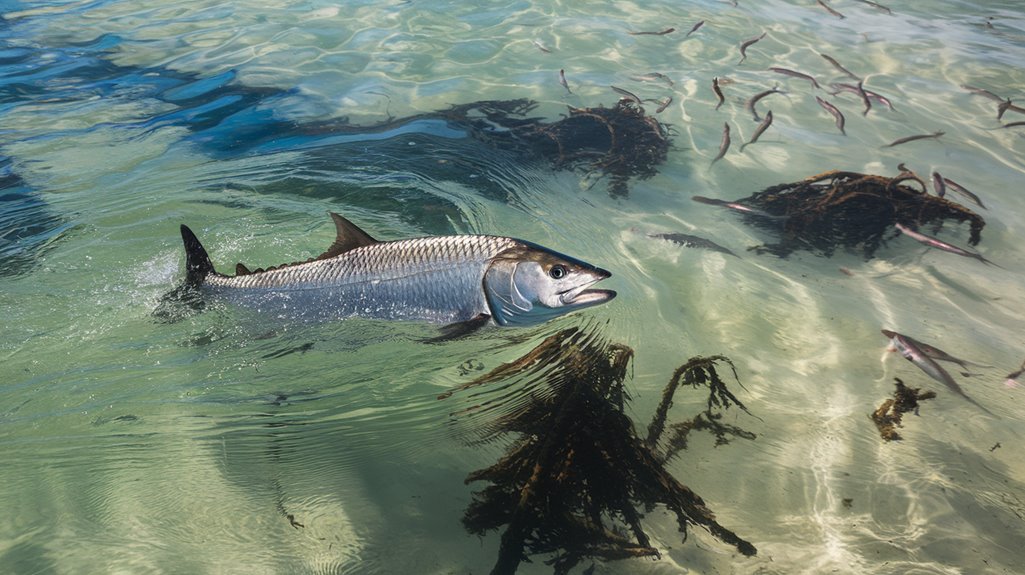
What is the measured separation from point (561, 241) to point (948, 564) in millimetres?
3779

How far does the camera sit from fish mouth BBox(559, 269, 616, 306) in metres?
3.90

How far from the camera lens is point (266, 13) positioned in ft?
45.1

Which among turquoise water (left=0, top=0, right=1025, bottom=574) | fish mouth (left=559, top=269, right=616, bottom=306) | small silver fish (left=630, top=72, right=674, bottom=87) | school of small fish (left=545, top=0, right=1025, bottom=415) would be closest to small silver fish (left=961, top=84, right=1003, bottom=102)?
school of small fish (left=545, top=0, right=1025, bottom=415)

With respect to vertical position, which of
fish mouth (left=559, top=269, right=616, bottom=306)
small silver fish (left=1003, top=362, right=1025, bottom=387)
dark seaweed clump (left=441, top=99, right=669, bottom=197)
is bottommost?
small silver fish (left=1003, top=362, right=1025, bottom=387)

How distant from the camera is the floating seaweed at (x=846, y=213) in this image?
6.29 metres

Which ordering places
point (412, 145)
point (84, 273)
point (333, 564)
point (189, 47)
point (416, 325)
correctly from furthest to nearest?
point (189, 47) < point (412, 145) < point (84, 273) < point (416, 325) < point (333, 564)

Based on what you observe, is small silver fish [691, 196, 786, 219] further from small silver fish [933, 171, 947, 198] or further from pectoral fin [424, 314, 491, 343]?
pectoral fin [424, 314, 491, 343]

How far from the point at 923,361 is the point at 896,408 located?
66cm

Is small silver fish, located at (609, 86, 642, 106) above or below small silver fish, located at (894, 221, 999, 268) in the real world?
above

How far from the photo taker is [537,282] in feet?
13.3

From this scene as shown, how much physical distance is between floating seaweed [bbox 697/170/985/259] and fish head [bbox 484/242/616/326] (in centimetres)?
281

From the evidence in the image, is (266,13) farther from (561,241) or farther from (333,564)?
(333,564)

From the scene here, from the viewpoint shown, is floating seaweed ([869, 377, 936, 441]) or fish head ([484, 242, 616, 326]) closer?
floating seaweed ([869, 377, 936, 441])

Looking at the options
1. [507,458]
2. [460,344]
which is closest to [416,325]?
[460,344]
